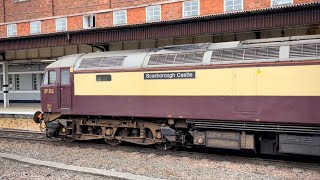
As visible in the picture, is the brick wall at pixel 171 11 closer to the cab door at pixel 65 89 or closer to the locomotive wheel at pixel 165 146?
the cab door at pixel 65 89

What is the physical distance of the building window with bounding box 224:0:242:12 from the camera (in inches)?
836

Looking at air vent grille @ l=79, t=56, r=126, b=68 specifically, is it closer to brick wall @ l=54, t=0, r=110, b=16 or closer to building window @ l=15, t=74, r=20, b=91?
brick wall @ l=54, t=0, r=110, b=16

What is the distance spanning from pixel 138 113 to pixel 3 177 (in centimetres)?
446

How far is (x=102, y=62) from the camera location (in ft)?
38.0

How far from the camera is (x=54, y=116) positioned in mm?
12719

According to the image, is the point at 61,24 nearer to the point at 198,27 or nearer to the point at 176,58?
the point at 198,27

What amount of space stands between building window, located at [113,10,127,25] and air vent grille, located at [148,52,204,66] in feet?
50.6

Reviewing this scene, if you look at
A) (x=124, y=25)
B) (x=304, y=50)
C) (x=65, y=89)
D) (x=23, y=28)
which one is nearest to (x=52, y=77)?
(x=65, y=89)

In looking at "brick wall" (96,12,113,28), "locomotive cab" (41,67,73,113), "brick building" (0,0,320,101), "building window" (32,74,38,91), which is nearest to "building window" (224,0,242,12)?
"brick building" (0,0,320,101)

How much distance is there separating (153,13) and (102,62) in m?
13.4

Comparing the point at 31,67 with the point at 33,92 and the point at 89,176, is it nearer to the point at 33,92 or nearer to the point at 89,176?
the point at 33,92

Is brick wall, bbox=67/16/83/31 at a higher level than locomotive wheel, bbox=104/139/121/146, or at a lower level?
higher

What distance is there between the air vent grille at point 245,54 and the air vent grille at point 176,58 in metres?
0.52

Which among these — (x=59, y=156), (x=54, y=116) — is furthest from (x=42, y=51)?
(x=59, y=156)
